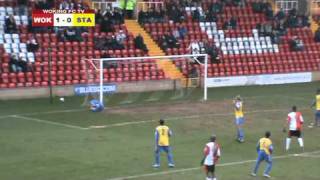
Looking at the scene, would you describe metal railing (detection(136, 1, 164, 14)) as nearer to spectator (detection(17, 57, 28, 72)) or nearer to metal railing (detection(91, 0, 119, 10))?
metal railing (detection(91, 0, 119, 10))

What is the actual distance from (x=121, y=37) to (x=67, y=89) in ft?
20.1

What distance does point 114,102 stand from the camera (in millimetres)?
37094

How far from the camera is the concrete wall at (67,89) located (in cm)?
3719

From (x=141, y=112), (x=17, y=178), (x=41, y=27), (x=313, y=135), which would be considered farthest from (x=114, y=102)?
(x=17, y=178)

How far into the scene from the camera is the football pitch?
21391 millimetres

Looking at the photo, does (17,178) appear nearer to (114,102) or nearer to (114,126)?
(114,126)

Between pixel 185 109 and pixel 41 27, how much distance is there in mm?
11114

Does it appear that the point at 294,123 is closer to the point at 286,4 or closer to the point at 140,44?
the point at 140,44

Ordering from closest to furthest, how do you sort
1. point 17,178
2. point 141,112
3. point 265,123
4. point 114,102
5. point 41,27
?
point 17,178 → point 265,123 → point 141,112 → point 114,102 → point 41,27

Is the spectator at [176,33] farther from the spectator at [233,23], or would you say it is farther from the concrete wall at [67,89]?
the concrete wall at [67,89]

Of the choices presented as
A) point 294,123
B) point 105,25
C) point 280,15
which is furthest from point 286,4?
point 294,123

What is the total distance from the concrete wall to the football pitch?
61 cm

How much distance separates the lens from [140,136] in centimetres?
2752

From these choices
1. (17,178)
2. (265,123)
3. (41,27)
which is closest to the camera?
(17,178)
